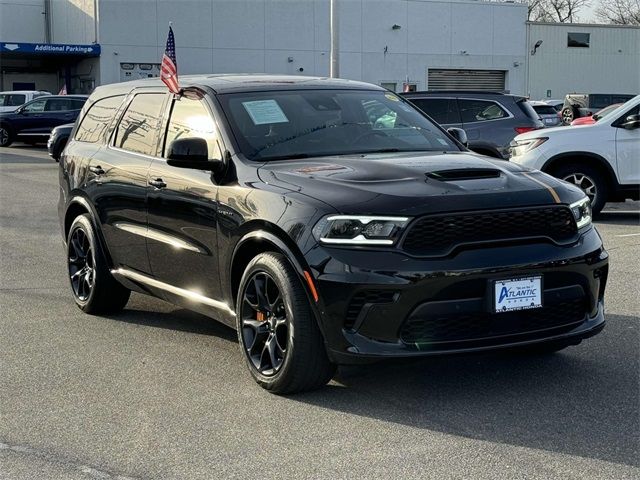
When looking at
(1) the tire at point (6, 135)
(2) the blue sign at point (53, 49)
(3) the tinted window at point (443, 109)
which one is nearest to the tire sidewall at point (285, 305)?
(3) the tinted window at point (443, 109)

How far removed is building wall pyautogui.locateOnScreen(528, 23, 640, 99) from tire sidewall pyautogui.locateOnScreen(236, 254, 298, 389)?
4577 centimetres

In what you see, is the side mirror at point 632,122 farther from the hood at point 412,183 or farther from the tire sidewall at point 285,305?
the tire sidewall at point 285,305

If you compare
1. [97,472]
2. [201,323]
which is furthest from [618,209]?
[97,472]

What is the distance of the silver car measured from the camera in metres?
24.2

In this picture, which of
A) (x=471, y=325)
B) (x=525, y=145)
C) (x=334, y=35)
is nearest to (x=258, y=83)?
(x=471, y=325)

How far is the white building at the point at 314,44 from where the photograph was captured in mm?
41250

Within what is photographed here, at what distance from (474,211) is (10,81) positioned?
44973mm

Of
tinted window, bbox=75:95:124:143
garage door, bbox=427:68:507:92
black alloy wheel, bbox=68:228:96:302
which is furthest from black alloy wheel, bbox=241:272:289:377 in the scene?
garage door, bbox=427:68:507:92

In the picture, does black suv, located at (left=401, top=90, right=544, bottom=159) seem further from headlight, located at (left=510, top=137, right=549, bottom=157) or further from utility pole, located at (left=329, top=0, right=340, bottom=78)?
utility pole, located at (left=329, top=0, right=340, bottom=78)

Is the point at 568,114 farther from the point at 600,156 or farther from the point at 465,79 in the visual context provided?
the point at 465,79

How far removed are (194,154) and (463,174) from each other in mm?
1588

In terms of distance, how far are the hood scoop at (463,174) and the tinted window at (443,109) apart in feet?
34.6

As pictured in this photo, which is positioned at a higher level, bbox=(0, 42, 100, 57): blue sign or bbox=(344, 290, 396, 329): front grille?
bbox=(0, 42, 100, 57): blue sign

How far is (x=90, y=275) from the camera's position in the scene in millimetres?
7086
